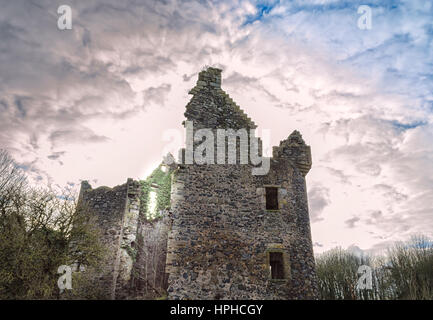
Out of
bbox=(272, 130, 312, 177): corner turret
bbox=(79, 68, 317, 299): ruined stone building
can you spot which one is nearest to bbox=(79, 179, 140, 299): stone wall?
bbox=(79, 68, 317, 299): ruined stone building

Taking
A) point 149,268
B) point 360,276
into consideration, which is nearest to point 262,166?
point 149,268

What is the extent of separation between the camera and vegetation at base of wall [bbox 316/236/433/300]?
1664 centimetres

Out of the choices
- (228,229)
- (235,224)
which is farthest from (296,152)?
(228,229)

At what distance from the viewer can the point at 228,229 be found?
1437 cm

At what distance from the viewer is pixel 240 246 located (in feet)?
46.6

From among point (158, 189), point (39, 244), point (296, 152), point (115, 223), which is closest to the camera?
point (39, 244)

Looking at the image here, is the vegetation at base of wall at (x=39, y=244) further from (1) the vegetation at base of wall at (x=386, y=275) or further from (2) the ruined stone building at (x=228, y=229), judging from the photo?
(1) the vegetation at base of wall at (x=386, y=275)

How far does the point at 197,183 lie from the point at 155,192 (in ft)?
25.5

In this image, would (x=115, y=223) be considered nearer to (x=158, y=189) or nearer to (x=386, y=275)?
(x=158, y=189)

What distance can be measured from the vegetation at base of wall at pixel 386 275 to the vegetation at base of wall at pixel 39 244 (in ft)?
50.6

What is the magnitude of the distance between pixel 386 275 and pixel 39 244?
63.6 feet

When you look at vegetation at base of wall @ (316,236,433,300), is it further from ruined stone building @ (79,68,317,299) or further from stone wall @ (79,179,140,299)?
stone wall @ (79,179,140,299)

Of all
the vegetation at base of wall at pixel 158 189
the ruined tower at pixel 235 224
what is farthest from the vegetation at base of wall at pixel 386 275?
the vegetation at base of wall at pixel 158 189
